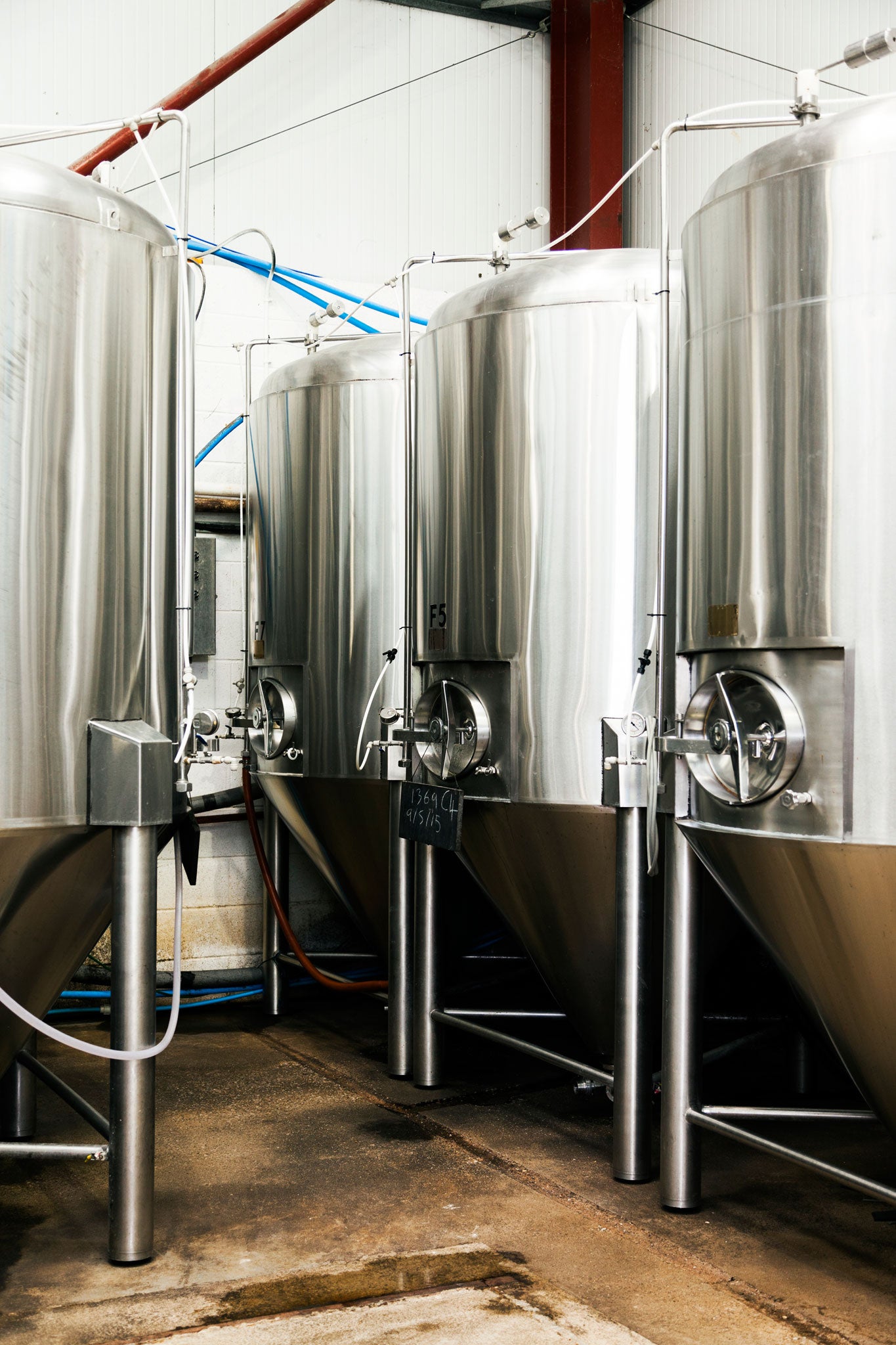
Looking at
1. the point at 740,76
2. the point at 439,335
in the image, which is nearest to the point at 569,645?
the point at 439,335

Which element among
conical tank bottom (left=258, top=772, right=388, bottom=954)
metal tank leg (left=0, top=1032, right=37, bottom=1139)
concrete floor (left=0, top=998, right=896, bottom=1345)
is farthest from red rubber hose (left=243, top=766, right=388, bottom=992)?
metal tank leg (left=0, top=1032, right=37, bottom=1139)

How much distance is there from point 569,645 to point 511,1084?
4.26 feet

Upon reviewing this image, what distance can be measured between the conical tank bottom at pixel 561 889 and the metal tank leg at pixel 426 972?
286 mm

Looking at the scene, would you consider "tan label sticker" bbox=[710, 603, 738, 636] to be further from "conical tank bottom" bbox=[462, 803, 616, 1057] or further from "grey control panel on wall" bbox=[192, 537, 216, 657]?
"grey control panel on wall" bbox=[192, 537, 216, 657]

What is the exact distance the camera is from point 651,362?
277 cm

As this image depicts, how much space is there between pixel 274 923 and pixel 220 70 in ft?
9.19

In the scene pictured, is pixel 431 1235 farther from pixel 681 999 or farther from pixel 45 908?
pixel 45 908

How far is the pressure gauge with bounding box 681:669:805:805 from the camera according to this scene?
6.68 feet

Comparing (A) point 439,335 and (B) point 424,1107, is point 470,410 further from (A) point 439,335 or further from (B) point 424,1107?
(B) point 424,1107

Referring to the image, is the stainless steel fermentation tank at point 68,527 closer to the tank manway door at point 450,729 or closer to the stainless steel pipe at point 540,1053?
the tank manway door at point 450,729

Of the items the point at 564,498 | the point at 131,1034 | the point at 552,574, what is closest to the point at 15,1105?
the point at 131,1034

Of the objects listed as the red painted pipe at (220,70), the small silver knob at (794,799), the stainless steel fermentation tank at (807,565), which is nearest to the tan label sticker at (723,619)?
the stainless steel fermentation tank at (807,565)

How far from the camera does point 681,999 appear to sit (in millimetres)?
2447

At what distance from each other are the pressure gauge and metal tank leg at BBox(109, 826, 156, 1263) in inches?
37.5
